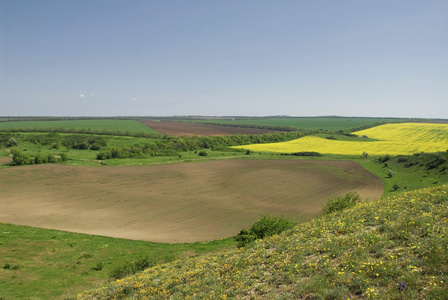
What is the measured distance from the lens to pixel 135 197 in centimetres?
4812

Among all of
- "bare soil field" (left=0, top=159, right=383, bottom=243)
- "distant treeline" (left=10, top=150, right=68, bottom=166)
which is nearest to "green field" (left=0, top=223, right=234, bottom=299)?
"bare soil field" (left=0, top=159, right=383, bottom=243)

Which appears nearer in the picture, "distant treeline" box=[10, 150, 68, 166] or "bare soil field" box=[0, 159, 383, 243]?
"bare soil field" box=[0, 159, 383, 243]

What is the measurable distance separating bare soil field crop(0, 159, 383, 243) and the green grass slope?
17.7 m

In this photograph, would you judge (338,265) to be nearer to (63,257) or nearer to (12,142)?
(63,257)

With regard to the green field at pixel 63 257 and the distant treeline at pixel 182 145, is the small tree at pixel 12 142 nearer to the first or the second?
the distant treeline at pixel 182 145

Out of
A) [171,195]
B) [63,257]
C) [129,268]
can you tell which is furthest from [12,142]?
[129,268]

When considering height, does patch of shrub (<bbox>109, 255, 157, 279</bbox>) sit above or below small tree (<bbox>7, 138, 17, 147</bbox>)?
below

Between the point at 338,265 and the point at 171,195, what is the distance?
41.2 metres

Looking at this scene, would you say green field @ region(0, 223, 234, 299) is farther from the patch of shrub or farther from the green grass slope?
the green grass slope

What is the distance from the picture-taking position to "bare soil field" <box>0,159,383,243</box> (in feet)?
118

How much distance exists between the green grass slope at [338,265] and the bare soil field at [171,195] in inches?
697

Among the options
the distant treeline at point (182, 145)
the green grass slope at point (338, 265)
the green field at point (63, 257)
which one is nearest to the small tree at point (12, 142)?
the distant treeline at point (182, 145)

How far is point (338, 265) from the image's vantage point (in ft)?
36.7

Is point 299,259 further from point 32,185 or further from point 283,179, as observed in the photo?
point 32,185
